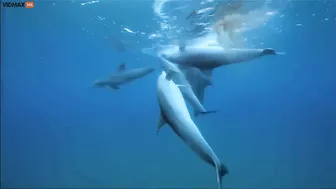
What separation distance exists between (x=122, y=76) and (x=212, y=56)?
505cm

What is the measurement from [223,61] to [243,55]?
34 centimetres

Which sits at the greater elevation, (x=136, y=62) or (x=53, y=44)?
(x=53, y=44)

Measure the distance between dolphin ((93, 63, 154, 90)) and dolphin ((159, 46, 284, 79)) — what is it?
3.09m

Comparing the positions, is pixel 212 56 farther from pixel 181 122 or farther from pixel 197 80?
pixel 181 122

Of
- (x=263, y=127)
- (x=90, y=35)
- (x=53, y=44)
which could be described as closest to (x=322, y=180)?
(x=90, y=35)

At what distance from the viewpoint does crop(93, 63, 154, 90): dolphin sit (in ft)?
29.1

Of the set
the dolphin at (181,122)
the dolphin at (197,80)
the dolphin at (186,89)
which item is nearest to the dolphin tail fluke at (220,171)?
the dolphin at (181,122)

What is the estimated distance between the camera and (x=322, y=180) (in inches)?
711

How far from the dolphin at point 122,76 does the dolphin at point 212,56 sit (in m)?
3.09

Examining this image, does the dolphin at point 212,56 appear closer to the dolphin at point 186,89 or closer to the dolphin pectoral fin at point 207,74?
the dolphin pectoral fin at point 207,74

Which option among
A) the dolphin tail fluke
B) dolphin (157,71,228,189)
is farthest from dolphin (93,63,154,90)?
the dolphin tail fluke

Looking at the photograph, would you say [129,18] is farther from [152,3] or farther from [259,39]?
[259,39]

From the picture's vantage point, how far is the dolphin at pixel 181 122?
4031 millimetres

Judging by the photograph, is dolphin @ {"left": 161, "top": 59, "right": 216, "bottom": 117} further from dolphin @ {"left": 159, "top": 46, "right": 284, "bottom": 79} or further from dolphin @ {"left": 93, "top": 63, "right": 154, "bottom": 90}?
dolphin @ {"left": 93, "top": 63, "right": 154, "bottom": 90}
